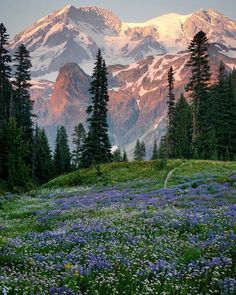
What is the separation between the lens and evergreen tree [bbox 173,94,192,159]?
88125 mm

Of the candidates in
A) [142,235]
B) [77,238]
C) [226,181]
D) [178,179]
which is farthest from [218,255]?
[178,179]

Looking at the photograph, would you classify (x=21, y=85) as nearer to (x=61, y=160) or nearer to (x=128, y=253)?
(x=61, y=160)

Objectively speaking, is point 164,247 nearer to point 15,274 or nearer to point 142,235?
point 142,235

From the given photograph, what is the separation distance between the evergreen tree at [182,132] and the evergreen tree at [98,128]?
25.2 m

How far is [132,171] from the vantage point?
4291 centimetres

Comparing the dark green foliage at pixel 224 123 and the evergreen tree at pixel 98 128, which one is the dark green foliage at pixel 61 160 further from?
the dark green foliage at pixel 224 123

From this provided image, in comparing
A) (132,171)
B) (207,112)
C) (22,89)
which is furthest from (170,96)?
(132,171)

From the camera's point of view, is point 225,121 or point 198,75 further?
point 225,121

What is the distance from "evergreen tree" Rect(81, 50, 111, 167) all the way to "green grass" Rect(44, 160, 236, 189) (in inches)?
641

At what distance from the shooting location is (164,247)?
10.5 m

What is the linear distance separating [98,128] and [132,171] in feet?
74.4

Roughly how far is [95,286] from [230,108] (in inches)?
2619

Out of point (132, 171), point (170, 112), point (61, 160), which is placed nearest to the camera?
point (132, 171)

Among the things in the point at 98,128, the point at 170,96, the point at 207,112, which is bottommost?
the point at 98,128
